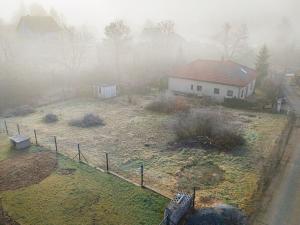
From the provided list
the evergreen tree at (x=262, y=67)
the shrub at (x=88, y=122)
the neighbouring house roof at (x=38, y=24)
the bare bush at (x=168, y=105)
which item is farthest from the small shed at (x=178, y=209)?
the neighbouring house roof at (x=38, y=24)

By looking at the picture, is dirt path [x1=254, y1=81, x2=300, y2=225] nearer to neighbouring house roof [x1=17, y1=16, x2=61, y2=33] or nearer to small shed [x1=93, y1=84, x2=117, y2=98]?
small shed [x1=93, y1=84, x2=117, y2=98]

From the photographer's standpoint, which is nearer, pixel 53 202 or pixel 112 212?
pixel 112 212

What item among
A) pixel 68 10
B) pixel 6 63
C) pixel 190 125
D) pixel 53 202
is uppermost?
pixel 68 10

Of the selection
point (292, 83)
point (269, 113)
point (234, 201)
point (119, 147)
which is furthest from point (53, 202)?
point (292, 83)

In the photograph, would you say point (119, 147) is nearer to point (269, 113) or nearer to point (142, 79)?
point (269, 113)

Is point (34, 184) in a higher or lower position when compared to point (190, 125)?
lower

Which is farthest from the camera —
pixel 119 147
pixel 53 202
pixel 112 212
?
pixel 119 147

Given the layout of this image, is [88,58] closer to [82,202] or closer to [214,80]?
[214,80]

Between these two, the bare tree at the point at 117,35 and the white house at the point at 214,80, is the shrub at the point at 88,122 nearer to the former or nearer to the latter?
the white house at the point at 214,80
